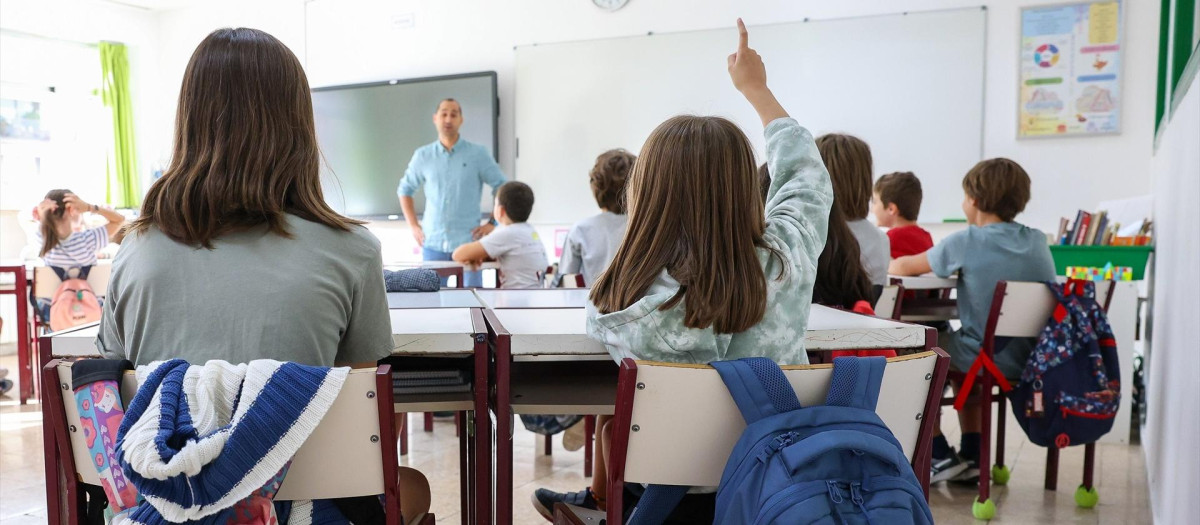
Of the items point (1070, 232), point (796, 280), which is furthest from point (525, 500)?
point (1070, 232)

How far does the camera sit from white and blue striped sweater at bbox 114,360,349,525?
36.9 inches

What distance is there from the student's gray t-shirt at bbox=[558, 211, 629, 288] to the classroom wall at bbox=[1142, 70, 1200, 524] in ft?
5.36

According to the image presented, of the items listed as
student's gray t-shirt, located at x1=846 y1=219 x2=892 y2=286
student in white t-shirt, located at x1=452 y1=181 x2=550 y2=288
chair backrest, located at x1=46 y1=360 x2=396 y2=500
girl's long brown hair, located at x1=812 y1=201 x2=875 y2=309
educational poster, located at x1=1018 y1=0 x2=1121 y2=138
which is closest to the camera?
chair backrest, located at x1=46 y1=360 x2=396 y2=500

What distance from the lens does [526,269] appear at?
12.3 feet

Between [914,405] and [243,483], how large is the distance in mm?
849

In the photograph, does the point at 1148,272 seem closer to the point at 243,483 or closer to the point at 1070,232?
the point at 1070,232

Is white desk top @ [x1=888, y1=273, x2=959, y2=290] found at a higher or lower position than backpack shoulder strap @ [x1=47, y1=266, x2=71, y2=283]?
higher

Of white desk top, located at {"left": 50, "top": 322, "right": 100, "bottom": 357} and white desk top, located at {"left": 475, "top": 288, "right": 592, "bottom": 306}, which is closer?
white desk top, located at {"left": 50, "top": 322, "right": 100, "bottom": 357}

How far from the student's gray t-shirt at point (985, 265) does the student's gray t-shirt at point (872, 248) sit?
1.03 ft

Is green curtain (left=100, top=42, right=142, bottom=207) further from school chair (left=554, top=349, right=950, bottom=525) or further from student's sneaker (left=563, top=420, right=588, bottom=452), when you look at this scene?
school chair (left=554, top=349, right=950, bottom=525)

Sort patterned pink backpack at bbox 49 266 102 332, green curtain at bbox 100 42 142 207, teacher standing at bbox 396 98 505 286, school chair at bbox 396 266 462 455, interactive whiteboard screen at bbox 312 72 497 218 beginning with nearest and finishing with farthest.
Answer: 1. school chair at bbox 396 266 462 455
2. patterned pink backpack at bbox 49 266 102 332
3. teacher standing at bbox 396 98 505 286
4. interactive whiteboard screen at bbox 312 72 497 218
5. green curtain at bbox 100 42 142 207

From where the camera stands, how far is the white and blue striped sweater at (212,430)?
94cm

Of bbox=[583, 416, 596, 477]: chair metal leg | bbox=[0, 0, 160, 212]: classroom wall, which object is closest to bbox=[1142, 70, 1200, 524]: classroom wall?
bbox=[583, 416, 596, 477]: chair metal leg

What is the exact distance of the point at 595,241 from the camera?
10.3ft
